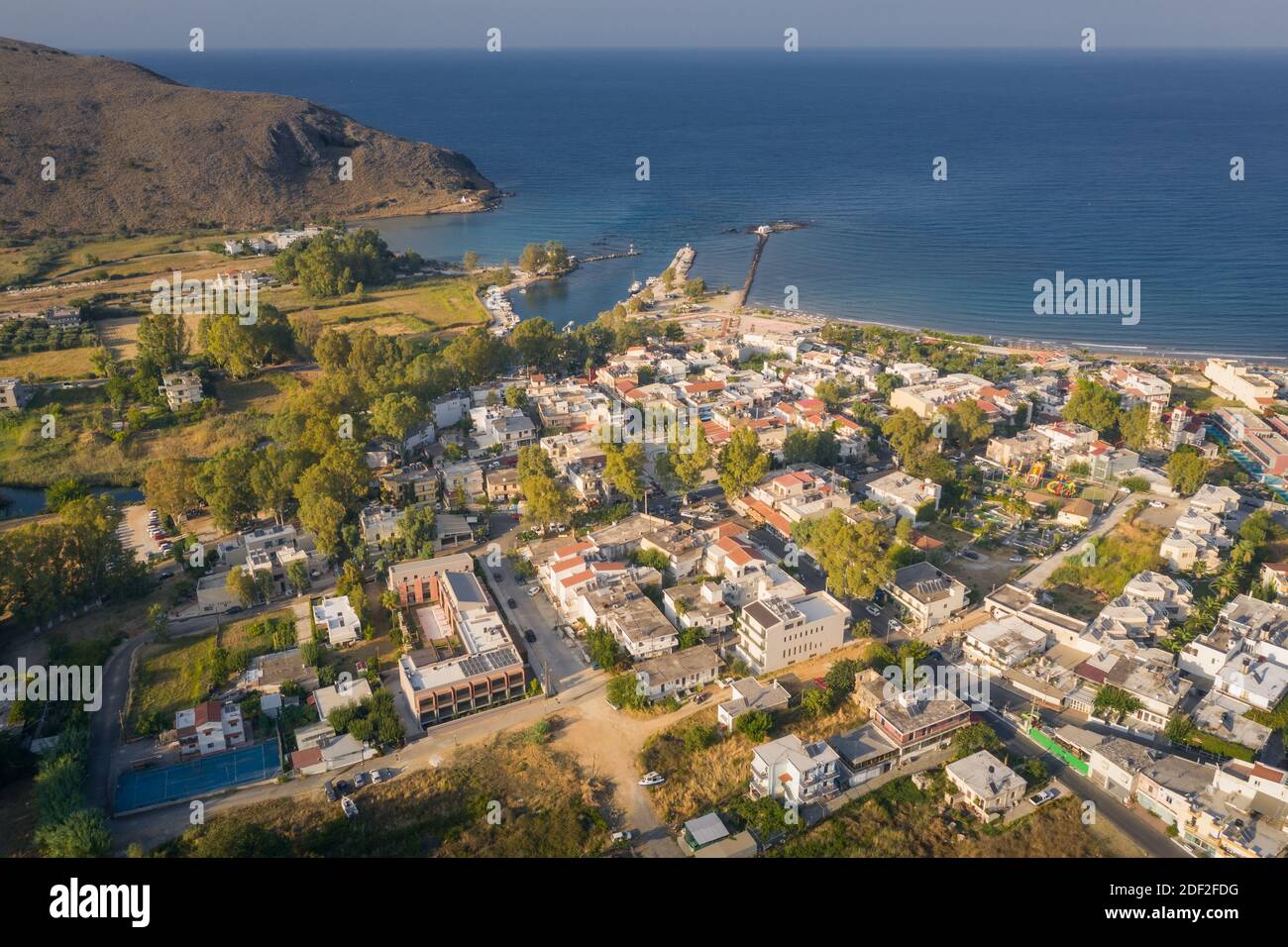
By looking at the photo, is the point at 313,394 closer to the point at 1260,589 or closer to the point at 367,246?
the point at 367,246

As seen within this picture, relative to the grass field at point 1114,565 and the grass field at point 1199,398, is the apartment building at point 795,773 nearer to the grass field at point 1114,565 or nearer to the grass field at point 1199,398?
the grass field at point 1114,565

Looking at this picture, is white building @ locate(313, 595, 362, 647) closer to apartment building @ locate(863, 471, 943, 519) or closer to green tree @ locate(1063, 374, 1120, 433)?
apartment building @ locate(863, 471, 943, 519)

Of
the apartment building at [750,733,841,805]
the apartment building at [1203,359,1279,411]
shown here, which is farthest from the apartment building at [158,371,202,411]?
the apartment building at [1203,359,1279,411]

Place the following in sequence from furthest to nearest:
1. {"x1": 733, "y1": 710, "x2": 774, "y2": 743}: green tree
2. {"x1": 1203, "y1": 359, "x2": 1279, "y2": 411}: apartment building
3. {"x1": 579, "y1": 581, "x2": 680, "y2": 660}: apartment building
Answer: {"x1": 1203, "y1": 359, "x2": 1279, "y2": 411}: apartment building < {"x1": 579, "y1": 581, "x2": 680, "y2": 660}: apartment building < {"x1": 733, "y1": 710, "x2": 774, "y2": 743}: green tree

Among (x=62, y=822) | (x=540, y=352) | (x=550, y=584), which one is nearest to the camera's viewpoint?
(x=62, y=822)

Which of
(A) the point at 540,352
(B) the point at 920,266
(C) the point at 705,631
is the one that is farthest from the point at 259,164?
(C) the point at 705,631

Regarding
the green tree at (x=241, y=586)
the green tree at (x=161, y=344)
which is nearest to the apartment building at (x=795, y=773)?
the green tree at (x=241, y=586)
